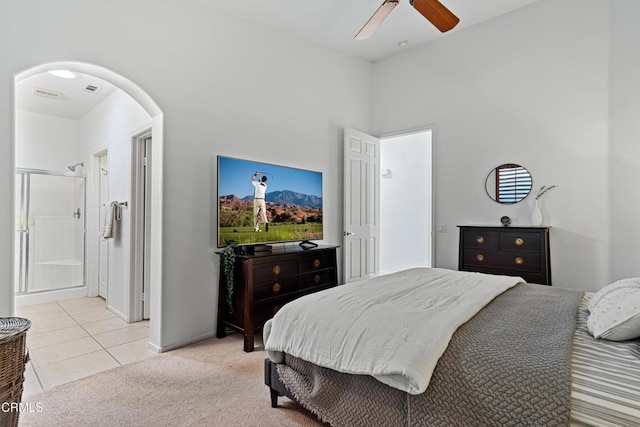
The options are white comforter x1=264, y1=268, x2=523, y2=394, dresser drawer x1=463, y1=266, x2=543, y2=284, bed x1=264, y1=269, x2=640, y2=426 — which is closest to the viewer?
bed x1=264, y1=269, x2=640, y2=426

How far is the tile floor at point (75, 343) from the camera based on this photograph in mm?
2459

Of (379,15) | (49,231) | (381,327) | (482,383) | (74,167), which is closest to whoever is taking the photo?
(482,383)

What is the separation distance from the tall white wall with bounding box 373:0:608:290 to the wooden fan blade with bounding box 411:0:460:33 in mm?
1261

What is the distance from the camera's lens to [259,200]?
131 inches

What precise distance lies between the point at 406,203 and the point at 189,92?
4.24 meters

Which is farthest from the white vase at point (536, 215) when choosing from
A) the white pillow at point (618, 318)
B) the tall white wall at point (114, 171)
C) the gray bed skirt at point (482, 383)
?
the tall white wall at point (114, 171)

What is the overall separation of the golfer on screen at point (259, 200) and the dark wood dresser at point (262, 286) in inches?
15.2

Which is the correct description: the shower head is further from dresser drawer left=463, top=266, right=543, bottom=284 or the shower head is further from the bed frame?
dresser drawer left=463, top=266, right=543, bottom=284

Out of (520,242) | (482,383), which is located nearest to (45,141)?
(482,383)

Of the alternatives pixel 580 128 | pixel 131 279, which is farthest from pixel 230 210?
pixel 580 128

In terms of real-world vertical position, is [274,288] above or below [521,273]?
below

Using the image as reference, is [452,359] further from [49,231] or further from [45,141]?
[45,141]

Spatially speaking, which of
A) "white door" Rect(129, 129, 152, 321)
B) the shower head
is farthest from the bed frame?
the shower head

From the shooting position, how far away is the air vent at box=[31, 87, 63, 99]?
4172 millimetres
